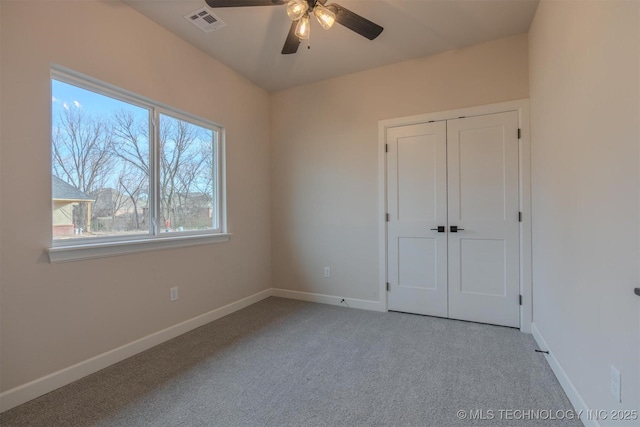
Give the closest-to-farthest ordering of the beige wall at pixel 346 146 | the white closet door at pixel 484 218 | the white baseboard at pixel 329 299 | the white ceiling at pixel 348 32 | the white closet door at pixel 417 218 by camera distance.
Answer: the white ceiling at pixel 348 32 → the white closet door at pixel 484 218 → the beige wall at pixel 346 146 → the white closet door at pixel 417 218 → the white baseboard at pixel 329 299

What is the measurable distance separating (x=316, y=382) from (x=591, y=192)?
72.9 inches

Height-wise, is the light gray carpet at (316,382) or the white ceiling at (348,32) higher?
the white ceiling at (348,32)

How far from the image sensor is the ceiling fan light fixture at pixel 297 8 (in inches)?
70.2

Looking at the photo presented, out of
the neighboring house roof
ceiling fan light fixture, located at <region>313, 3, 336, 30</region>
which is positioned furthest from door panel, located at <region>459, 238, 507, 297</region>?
the neighboring house roof

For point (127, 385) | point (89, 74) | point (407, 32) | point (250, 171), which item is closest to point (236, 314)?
point (127, 385)

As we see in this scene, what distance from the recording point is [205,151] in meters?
3.08

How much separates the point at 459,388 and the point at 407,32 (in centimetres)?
283

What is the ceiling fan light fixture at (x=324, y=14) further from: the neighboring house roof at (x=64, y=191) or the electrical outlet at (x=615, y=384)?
the electrical outlet at (x=615, y=384)

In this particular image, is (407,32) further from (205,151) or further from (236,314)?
(236,314)

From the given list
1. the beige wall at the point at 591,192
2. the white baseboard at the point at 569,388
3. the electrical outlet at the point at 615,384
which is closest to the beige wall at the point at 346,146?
the beige wall at the point at 591,192

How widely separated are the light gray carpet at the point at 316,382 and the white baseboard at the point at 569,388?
0.04 m

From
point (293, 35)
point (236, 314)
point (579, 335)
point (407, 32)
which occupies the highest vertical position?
point (407, 32)

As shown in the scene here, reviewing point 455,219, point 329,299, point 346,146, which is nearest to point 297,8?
point 346,146

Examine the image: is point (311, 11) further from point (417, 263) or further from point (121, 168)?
point (417, 263)
